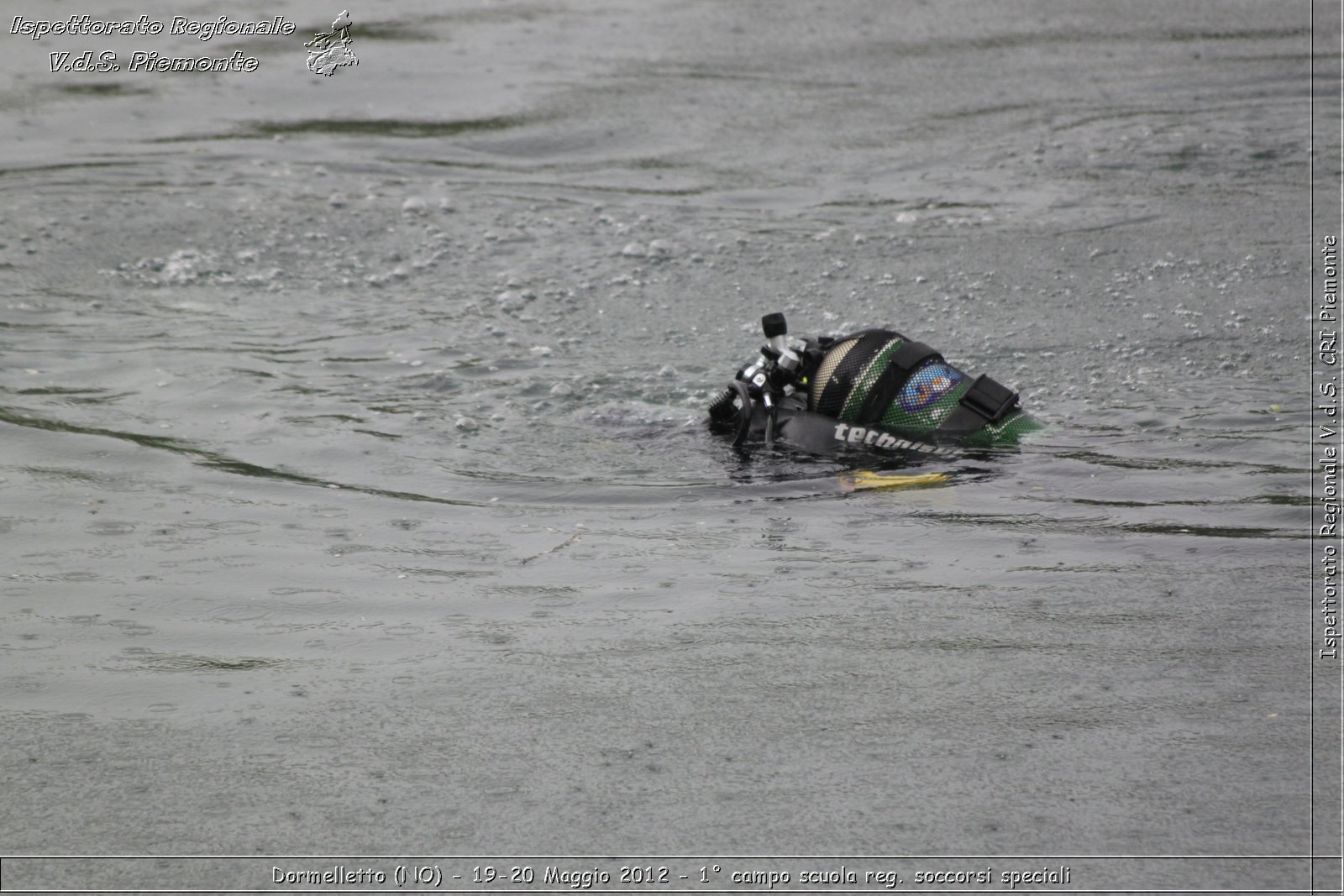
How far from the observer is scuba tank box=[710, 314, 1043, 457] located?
6.62 m

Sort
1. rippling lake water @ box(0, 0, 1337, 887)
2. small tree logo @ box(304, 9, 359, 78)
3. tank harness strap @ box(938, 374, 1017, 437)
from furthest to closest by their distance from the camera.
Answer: small tree logo @ box(304, 9, 359, 78), tank harness strap @ box(938, 374, 1017, 437), rippling lake water @ box(0, 0, 1337, 887)

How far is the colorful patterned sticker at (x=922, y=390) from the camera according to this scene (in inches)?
261

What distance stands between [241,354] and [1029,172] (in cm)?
625

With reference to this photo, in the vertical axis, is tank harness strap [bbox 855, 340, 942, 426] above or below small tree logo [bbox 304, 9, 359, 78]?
below

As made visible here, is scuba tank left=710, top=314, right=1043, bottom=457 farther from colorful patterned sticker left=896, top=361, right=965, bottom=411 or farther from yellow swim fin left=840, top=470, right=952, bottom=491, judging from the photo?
yellow swim fin left=840, top=470, right=952, bottom=491

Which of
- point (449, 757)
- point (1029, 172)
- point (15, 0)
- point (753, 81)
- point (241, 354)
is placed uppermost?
point (15, 0)

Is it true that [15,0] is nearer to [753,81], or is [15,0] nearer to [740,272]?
[753,81]

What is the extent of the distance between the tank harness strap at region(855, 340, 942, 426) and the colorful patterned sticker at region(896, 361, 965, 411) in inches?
1.1

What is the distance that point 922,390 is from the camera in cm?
665

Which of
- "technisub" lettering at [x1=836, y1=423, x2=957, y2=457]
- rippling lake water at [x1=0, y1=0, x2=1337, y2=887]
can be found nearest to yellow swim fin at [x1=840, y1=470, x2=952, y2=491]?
rippling lake water at [x1=0, y1=0, x2=1337, y2=887]

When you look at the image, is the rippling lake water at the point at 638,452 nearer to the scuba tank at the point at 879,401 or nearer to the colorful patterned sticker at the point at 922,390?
the scuba tank at the point at 879,401

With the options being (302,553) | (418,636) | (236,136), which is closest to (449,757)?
(418,636)

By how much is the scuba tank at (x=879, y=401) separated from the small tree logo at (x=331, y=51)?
8125 millimetres

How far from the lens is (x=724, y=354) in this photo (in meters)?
8.45
